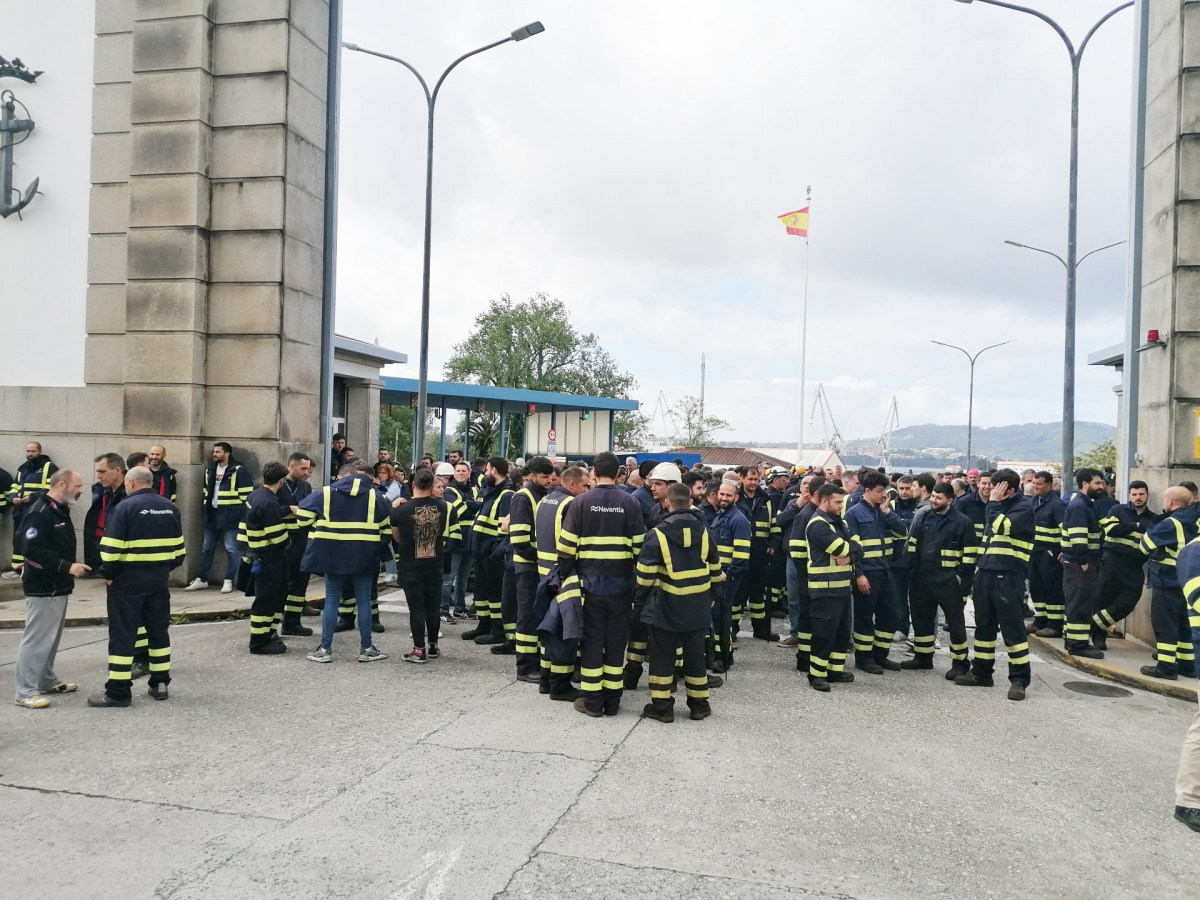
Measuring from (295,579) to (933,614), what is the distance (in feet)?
22.5

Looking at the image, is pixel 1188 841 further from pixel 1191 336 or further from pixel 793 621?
pixel 1191 336

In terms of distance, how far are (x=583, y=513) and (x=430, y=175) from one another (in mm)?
A: 11969

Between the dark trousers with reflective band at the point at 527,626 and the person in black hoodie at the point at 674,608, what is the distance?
1.49 metres

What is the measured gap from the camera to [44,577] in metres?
6.70

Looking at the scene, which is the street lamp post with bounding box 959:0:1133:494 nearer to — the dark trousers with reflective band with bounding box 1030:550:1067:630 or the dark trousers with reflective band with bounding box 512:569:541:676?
the dark trousers with reflective band with bounding box 1030:550:1067:630

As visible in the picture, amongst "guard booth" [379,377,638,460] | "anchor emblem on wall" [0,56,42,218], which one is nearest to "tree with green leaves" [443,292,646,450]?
"guard booth" [379,377,638,460]

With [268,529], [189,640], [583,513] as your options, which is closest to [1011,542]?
[583,513]

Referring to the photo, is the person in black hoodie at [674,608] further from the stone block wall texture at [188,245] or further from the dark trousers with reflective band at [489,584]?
the stone block wall texture at [188,245]

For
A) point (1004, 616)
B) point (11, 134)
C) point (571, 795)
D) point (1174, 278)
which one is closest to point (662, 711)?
point (571, 795)

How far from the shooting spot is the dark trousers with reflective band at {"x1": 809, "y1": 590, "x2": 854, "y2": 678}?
788 cm

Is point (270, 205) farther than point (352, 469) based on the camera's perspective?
Yes

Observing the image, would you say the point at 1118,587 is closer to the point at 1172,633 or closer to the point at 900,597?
the point at 1172,633

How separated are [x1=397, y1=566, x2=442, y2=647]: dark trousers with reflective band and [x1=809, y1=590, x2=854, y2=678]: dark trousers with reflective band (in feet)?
12.0

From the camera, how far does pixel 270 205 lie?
41.6 ft
